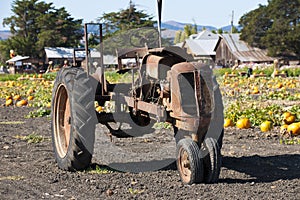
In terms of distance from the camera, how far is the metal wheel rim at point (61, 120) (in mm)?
8242

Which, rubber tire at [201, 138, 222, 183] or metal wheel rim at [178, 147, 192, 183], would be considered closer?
rubber tire at [201, 138, 222, 183]

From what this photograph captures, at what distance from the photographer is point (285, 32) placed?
7600 cm

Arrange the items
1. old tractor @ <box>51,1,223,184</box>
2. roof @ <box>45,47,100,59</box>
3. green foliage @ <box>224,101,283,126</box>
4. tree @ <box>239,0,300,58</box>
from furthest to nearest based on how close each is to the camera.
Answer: roof @ <box>45,47,100,59</box>, tree @ <box>239,0,300,58</box>, green foliage @ <box>224,101,283,126</box>, old tractor @ <box>51,1,223,184</box>

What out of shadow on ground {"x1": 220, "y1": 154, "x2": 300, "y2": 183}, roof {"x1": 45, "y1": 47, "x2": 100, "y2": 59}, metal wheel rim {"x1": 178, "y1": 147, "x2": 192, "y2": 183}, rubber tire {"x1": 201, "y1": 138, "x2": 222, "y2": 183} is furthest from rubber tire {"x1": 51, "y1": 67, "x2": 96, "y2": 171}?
roof {"x1": 45, "y1": 47, "x2": 100, "y2": 59}

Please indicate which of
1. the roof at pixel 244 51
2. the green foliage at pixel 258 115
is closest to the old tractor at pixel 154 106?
the green foliage at pixel 258 115

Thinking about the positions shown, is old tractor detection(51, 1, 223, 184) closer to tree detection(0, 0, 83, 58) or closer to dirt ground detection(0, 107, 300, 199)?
dirt ground detection(0, 107, 300, 199)

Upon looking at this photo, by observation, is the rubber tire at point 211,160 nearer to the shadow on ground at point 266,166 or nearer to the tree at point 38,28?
the shadow on ground at point 266,166

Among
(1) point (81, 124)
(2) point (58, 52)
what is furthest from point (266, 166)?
(2) point (58, 52)

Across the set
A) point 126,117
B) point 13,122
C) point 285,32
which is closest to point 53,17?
point 285,32

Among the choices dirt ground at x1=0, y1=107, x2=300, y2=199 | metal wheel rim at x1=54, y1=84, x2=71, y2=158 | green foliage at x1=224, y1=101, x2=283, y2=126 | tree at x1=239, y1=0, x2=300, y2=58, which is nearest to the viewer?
dirt ground at x1=0, y1=107, x2=300, y2=199

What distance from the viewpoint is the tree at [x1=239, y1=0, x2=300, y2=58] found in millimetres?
74250

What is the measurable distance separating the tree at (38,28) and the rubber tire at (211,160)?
77.4 meters

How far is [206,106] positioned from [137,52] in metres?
1.61

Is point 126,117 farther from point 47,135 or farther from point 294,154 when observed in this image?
point 47,135
